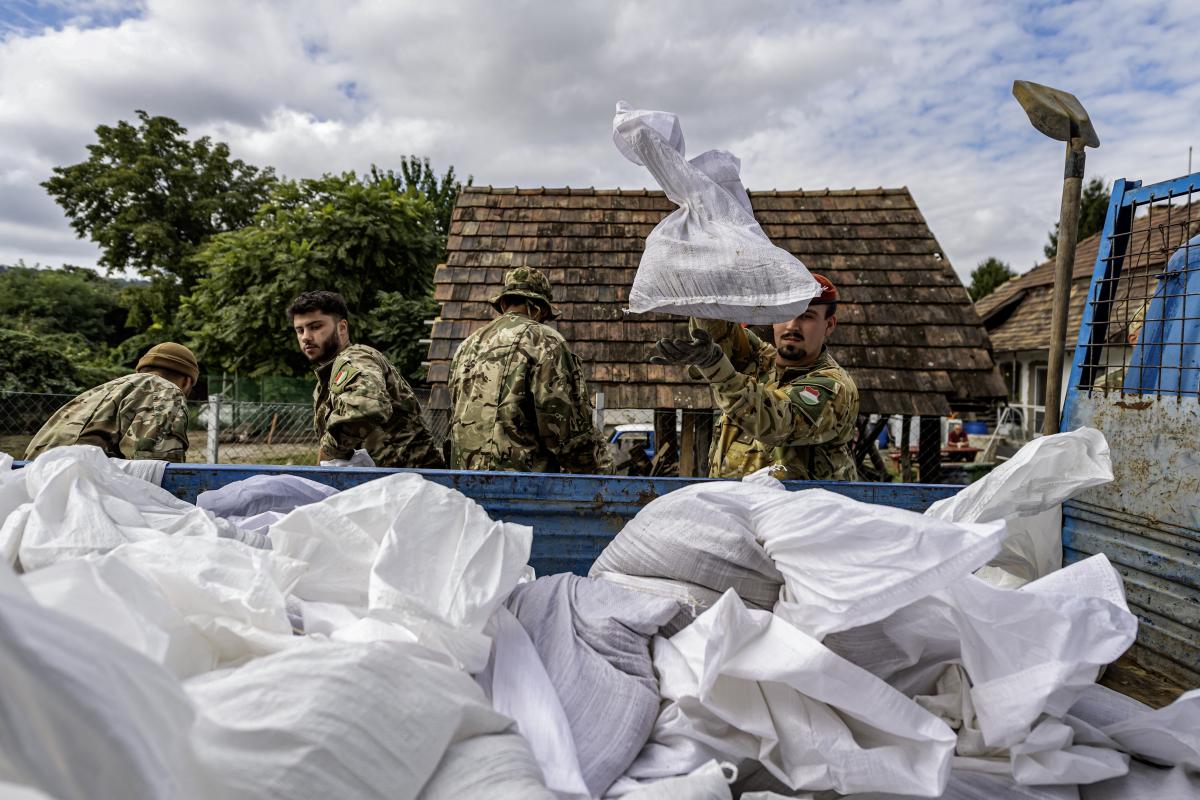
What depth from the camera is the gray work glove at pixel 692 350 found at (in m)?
2.35

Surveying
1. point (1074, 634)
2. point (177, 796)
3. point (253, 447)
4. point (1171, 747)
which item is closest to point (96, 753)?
point (177, 796)

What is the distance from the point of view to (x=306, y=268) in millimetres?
15469

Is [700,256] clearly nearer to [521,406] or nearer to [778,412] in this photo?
[778,412]

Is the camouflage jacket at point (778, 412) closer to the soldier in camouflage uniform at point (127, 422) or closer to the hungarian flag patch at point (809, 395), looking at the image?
the hungarian flag patch at point (809, 395)

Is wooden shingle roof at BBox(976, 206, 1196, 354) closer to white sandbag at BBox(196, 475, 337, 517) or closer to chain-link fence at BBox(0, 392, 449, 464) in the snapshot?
white sandbag at BBox(196, 475, 337, 517)

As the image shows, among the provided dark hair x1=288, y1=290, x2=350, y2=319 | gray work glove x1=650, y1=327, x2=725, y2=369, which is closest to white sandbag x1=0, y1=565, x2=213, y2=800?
gray work glove x1=650, y1=327, x2=725, y2=369

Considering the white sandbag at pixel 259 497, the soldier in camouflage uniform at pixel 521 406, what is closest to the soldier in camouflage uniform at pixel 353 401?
the soldier in camouflage uniform at pixel 521 406

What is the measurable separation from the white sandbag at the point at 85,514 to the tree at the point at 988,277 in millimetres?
38802

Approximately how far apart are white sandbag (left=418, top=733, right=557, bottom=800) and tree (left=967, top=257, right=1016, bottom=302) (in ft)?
128

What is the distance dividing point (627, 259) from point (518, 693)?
6.25 meters

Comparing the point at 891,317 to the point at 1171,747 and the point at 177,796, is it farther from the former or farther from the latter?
the point at 177,796

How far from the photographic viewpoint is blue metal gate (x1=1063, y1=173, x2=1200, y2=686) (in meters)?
1.71

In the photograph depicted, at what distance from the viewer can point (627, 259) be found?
7094 mm

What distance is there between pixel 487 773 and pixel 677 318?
580 cm
